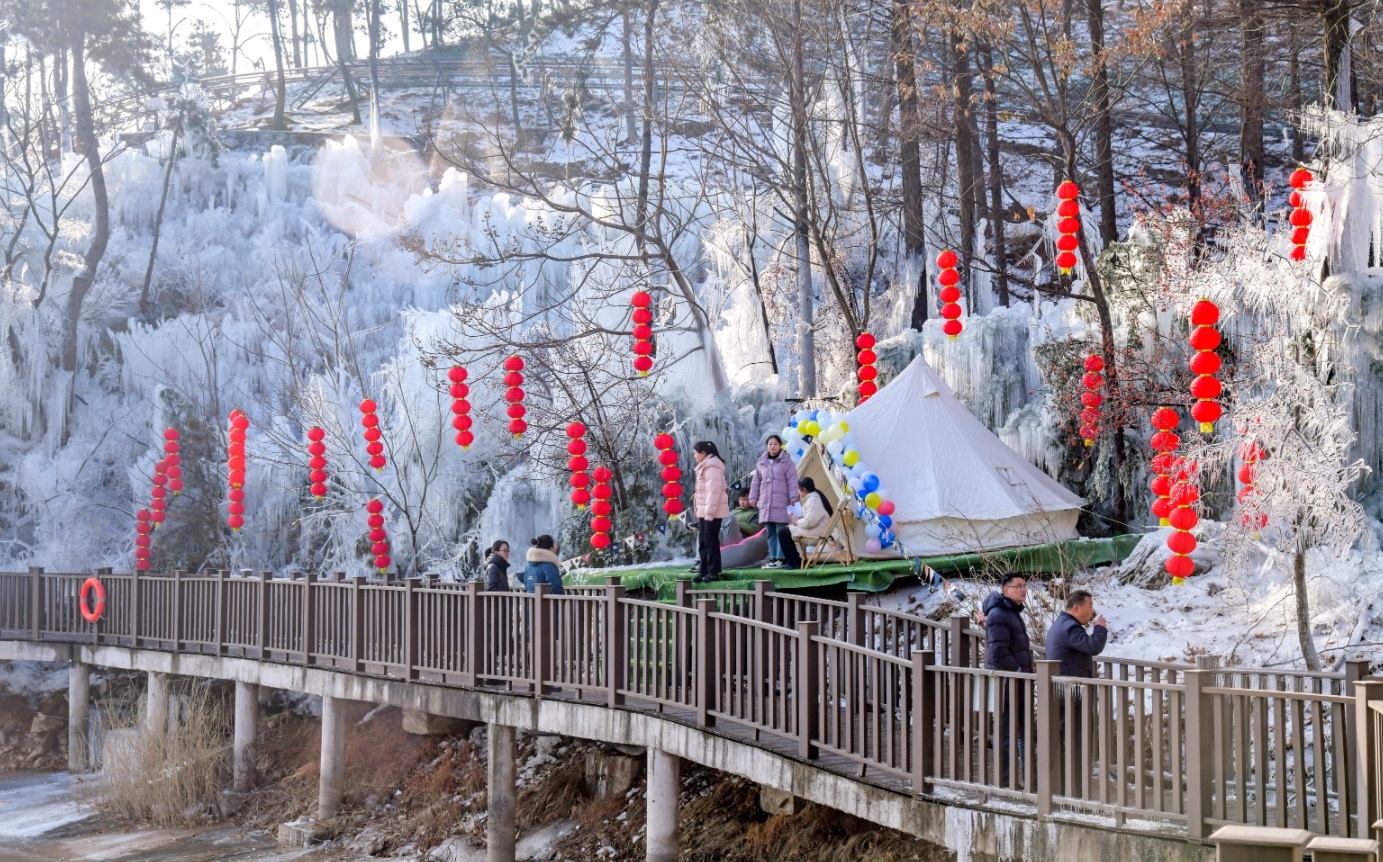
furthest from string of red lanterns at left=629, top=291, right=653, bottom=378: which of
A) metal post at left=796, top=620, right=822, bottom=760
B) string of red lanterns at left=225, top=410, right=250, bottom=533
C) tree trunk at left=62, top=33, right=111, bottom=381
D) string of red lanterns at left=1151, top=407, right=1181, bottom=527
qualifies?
tree trunk at left=62, top=33, right=111, bottom=381

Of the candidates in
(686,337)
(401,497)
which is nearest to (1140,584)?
(686,337)

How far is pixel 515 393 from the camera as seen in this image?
1953 cm

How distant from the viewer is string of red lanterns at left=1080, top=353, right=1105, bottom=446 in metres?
16.4

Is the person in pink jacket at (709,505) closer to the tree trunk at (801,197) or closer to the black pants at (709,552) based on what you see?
the black pants at (709,552)

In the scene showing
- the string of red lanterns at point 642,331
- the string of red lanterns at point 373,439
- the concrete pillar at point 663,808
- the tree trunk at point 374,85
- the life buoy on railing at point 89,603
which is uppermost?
the tree trunk at point 374,85

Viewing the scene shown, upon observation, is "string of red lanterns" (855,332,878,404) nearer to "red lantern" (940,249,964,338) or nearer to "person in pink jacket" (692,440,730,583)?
"red lantern" (940,249,964,338)

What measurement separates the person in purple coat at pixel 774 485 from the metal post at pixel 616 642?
3704mm

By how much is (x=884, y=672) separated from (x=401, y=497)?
17260 mm

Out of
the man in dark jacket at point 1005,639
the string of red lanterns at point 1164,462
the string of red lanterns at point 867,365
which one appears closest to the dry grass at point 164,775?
the string of red lanterns at point 867,365

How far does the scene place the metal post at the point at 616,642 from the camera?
11.3 meters

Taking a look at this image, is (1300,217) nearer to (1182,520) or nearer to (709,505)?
(1182,520)

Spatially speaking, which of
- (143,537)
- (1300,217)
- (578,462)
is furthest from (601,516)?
(143,537)

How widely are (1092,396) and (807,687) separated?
28.4ft

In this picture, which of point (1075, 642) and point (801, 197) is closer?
point (1075, 642)
